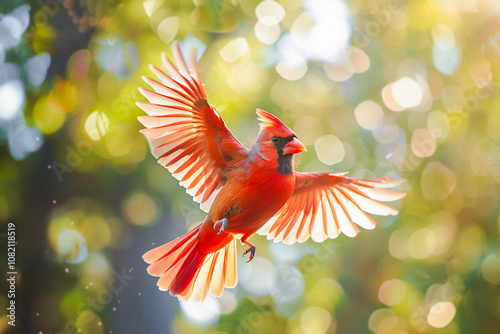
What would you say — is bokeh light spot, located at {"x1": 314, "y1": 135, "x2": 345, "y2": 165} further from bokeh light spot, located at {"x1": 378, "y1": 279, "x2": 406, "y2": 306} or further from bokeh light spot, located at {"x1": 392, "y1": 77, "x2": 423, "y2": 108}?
bokeh light spot, located at {"x1": 378, "y1": 279, "x2": 406, "y2": 306}

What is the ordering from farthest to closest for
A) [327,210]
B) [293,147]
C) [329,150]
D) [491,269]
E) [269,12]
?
[491,269] → [269,12] → [329,150] → [327,210] → [293,147]

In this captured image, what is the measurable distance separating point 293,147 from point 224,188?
0.49 ft

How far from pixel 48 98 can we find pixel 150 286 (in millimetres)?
777

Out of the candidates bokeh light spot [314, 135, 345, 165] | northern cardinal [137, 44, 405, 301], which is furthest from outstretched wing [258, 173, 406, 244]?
bokeh light spot [314, 135, 345, 165]

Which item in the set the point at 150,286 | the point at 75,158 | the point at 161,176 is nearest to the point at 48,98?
the point at 75,158

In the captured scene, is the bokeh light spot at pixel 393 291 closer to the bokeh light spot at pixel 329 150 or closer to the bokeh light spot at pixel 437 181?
the bokeh light spot at pixel 437 181

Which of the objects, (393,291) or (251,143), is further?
(393,291)

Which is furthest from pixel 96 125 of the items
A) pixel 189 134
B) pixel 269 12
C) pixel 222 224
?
pixel 222 224

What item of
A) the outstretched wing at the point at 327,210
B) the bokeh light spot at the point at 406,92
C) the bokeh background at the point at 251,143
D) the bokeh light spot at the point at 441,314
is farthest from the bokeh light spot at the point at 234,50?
the bokeh light spot at the point at 441,314

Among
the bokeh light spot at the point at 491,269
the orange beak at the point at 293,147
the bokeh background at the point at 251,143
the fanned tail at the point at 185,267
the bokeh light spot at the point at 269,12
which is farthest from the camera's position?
the bokeh light spot at the point at 491,269

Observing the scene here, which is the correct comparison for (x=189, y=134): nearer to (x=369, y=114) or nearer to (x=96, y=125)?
(x=96, y=125)

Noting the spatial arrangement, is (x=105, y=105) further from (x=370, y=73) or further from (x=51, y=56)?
(x=370, y=73)

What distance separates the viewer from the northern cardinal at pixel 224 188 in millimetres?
771

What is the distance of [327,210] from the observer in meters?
0.99
